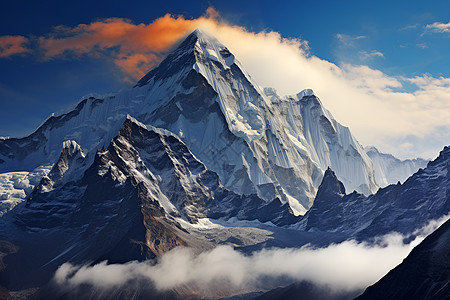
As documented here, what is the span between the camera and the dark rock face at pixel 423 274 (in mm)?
160250

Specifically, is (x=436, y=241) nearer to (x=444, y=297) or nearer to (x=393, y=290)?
(x=393, y=290)

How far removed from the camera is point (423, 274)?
168 metres

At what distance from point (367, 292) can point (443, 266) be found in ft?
109

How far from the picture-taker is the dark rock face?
526 ft

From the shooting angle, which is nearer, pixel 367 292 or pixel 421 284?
pixel 421 284

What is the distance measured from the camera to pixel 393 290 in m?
177

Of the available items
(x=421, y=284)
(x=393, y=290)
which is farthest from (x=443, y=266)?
(x=393, y=290)

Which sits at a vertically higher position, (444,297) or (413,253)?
(413,253)

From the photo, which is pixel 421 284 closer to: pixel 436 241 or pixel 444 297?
pixel 436 241

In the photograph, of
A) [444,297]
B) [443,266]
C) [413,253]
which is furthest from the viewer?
[413,253]

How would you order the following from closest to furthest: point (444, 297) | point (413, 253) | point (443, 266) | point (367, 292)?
1. point (444, 297)
2. point (443, 266)
3. point (413, 253)
4. point (367, 292)

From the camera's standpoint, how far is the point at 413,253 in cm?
17588

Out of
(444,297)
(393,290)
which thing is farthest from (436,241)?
(444,297)

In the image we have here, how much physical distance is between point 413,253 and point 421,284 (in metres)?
12.1
